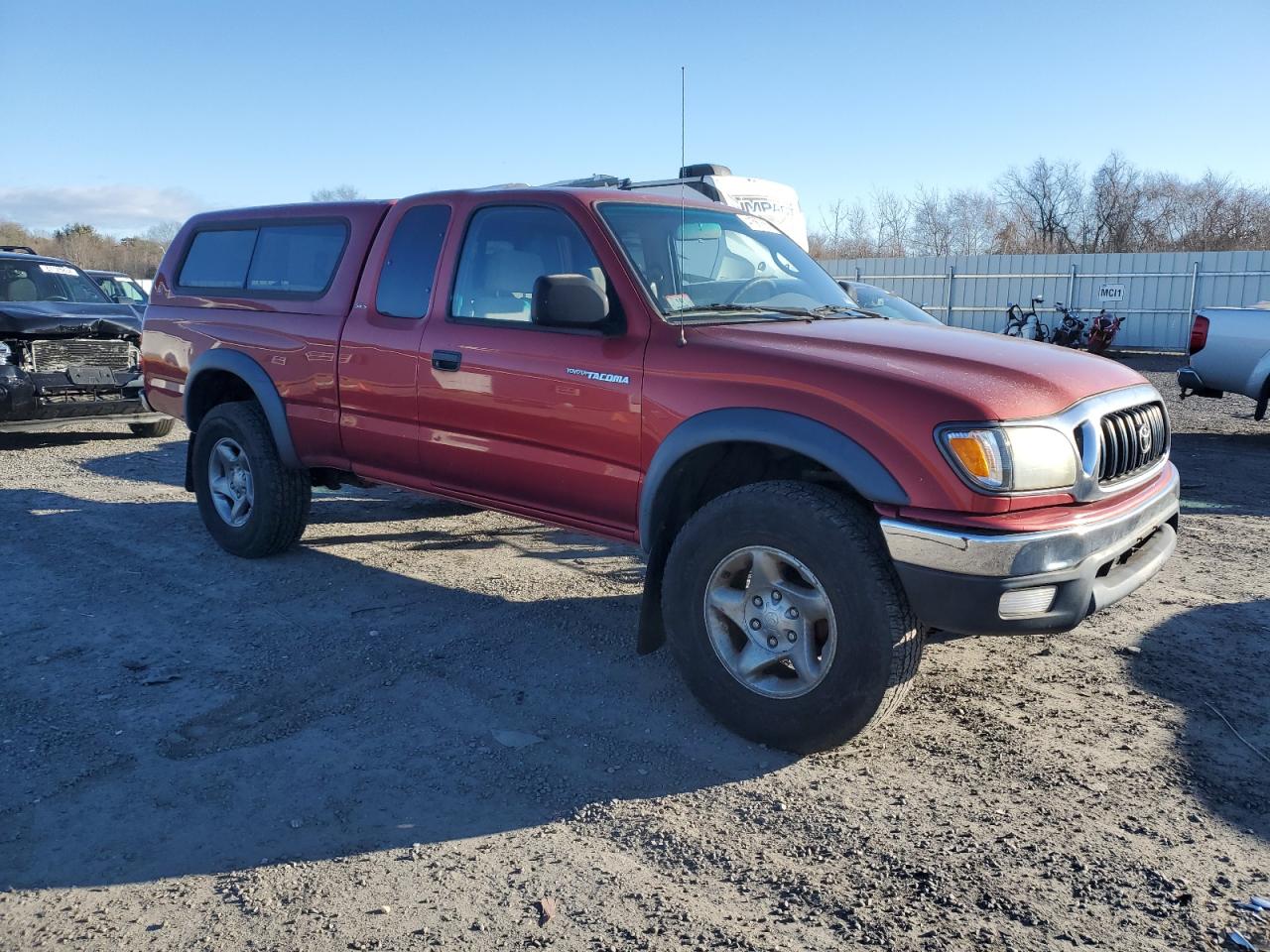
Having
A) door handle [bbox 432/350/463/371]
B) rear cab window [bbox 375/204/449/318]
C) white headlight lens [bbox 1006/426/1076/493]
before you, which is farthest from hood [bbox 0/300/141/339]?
white headlight lens [bbox 1006/426/1076/493]

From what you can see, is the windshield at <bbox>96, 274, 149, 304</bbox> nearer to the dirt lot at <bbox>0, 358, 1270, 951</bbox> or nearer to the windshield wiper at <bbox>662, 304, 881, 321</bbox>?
the dirt lot at <bbox>0, 358, 1270, 951</bbox>

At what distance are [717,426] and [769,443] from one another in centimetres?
23

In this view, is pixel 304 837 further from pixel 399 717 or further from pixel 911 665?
pixel 911 665

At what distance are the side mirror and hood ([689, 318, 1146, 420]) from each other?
1.28 ft

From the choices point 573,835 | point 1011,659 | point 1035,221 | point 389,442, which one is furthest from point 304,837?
point 1035,221

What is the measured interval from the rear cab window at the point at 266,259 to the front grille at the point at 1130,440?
12.6ft

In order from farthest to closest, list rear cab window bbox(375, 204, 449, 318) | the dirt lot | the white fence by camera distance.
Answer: the white fence < rear cab window bbox(375, 204, 449, 318) < the dirt lot

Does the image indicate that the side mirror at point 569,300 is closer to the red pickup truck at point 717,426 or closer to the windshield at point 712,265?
the red pickup truck at point 717,426

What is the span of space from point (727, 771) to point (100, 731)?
2.28 m

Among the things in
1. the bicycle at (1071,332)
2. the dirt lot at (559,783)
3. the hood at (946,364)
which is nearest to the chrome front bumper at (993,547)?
the hood at (946,364)

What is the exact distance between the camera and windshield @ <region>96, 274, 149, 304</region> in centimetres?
1697

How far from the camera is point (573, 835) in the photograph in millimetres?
3002

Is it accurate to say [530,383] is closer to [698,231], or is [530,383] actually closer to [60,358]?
[698,231]

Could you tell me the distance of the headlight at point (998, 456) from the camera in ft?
10.2
